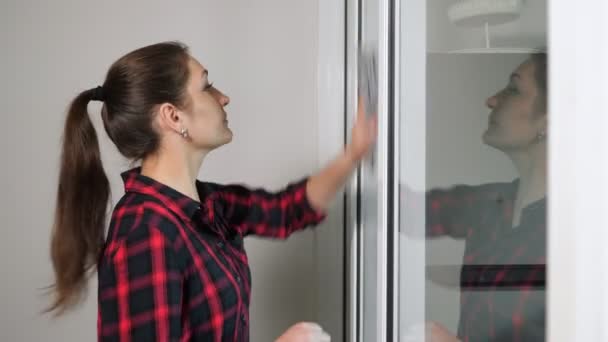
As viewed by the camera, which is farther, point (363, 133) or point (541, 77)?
point (363, 133)

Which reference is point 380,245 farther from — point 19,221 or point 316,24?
point 19,221

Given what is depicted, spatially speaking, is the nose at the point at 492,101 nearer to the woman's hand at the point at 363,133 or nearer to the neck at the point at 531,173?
the neck at the point at 531,173

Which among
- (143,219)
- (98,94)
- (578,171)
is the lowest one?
(143,219)

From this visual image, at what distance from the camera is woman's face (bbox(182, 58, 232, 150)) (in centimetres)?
125

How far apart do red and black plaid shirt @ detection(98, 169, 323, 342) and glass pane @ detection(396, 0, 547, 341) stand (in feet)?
1.13

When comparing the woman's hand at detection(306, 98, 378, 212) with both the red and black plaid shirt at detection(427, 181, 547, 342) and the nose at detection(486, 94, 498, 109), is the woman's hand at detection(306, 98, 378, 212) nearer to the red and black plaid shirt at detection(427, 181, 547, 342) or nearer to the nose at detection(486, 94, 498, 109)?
the red and black plaid shirt at detection(427, 181, 547, 342)

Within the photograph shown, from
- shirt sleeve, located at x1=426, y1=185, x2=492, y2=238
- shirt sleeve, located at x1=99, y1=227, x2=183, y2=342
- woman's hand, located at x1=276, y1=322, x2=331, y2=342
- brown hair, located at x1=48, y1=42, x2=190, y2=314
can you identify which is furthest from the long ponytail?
shirt sleeve, located at x1=426, y1=185, x2=492, y2=238

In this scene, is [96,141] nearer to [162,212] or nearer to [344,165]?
[162,212]

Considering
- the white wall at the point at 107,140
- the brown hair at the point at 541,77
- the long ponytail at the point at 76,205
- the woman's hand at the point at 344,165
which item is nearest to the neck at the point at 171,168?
the long ponytail at the point at 76,205

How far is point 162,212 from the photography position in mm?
1159

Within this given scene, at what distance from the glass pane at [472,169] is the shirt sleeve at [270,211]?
43cm

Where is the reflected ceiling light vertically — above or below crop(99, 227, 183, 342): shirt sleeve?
above

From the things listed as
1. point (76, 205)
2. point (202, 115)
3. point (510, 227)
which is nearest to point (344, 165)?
point (202, 115)

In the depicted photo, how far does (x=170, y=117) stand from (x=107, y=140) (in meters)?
0.82
